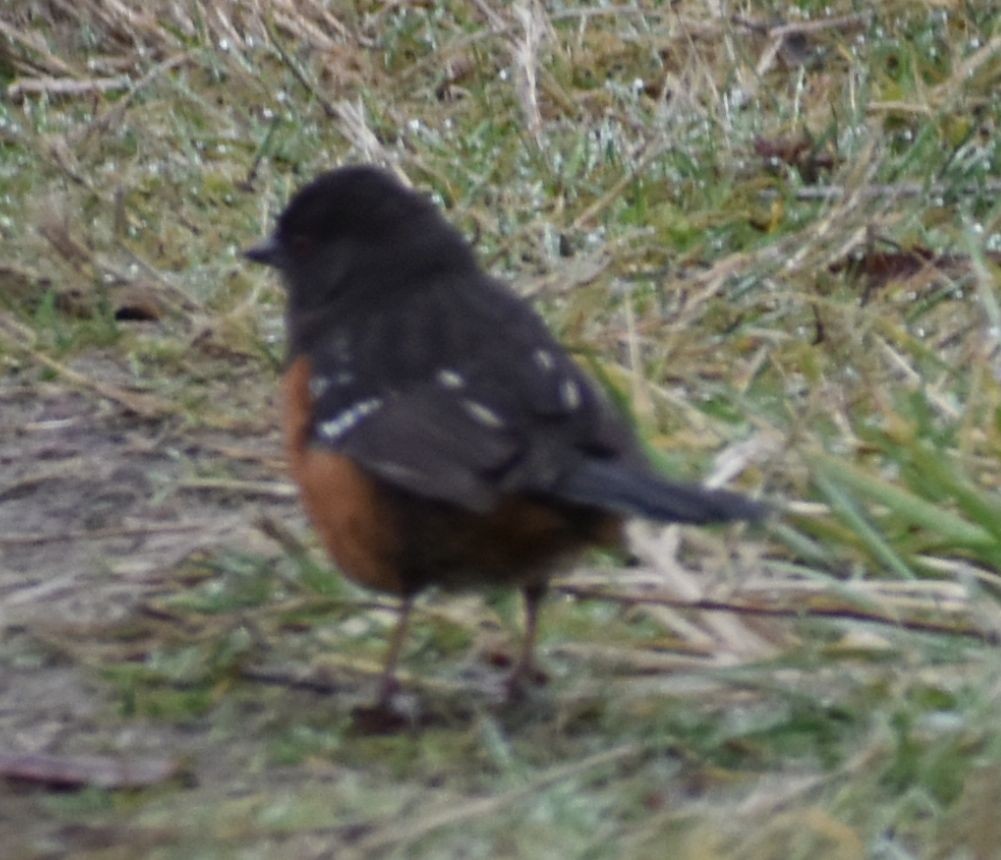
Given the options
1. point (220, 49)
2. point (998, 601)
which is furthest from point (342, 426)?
point (220, 49)

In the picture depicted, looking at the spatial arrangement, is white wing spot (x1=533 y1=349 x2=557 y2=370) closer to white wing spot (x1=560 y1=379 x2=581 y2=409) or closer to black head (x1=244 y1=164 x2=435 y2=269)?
white wing spot (x1=560 y1=379 x2=581 y2=409)

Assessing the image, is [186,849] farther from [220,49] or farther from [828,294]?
[220,49]

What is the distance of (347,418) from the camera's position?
2666 millimetres

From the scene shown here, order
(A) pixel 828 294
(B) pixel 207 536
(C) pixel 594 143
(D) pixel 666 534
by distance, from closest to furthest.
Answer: (D) pixel 666 534 < (B) pixel 207 536 < (A) pixel 828 294 < (C) pixel 594 143

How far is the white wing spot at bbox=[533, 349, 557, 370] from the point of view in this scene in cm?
265

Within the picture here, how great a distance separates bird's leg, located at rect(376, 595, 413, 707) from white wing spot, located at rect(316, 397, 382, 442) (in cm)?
23

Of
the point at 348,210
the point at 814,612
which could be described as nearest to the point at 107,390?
the point at 348,210

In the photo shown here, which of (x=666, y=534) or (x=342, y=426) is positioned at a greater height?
(x=342, y=426)

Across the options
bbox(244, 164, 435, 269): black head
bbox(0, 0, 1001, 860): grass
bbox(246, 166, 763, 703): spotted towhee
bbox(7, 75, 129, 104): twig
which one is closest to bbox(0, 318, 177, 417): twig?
bbox(0, 0, 1001, 860): grass

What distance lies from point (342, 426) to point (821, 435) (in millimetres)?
815

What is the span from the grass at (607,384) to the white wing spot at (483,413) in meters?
0.35

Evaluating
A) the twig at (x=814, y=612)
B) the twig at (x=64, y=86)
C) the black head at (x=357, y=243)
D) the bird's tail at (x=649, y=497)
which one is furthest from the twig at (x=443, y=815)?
the twig at (x=64, y=86)

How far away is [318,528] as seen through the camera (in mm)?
2738

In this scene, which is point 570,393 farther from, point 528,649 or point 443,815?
point 443,815
